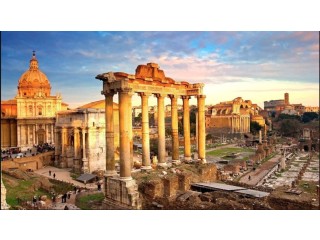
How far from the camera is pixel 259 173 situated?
24.2 m

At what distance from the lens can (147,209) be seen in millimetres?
10383

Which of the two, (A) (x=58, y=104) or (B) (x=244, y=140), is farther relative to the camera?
(B) (x=244, y=140)

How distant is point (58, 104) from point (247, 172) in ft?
49.8

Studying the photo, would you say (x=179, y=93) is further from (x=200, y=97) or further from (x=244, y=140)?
(x=244, y=140)

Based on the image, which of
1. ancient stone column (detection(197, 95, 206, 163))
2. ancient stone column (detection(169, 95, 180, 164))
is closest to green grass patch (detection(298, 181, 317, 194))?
ancient stone column (detection(197, 95, 206, 163))

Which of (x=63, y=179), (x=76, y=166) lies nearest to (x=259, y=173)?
(x=76, y=166)

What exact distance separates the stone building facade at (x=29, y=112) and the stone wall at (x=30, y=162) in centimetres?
391

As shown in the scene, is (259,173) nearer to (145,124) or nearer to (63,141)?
(63,141)

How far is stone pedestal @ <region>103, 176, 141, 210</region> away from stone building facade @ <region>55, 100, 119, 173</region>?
37.0 ft

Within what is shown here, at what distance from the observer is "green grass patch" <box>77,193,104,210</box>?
11800 mm

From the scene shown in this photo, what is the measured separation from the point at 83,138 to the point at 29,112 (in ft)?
23.8

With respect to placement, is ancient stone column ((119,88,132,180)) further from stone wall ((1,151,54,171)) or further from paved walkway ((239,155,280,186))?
stone wall ((1,151,54,171))

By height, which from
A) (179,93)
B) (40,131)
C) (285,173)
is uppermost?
(179,93)

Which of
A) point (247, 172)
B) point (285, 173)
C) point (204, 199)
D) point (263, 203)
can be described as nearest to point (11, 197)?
point (204, 199)
